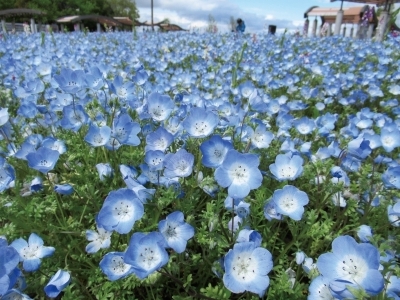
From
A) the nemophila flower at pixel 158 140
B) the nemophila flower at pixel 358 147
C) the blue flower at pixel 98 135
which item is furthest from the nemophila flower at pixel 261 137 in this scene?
the blue flower at pixel 98 135

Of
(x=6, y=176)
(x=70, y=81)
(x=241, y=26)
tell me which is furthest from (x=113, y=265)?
(x=241, y=26)

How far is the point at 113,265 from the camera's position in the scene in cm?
127

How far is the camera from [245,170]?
4.41 feet

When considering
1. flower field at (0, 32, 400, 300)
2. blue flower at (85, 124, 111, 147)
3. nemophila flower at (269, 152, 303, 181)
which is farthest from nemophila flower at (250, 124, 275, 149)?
blue flower at (85, 124, 111, 147)

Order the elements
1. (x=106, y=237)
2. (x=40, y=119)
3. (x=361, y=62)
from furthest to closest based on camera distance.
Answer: (x=361, y=62) → (x=40, y=119) → (x=106, y=237)

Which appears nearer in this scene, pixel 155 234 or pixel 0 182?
pixel 155 234

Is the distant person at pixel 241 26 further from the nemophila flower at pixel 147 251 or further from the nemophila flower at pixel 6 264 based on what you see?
the nemophila flower at pixel 6 264

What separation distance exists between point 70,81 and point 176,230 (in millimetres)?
1285

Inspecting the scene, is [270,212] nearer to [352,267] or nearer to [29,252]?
[352,267]

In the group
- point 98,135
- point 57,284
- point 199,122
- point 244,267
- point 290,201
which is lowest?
point 57,284

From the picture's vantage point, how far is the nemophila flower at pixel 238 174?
4.27 ft

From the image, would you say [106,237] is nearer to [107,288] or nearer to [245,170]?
[107,288]

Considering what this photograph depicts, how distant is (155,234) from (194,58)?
5.77m

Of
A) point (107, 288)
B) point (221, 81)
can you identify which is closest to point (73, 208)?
point (107, 288)
